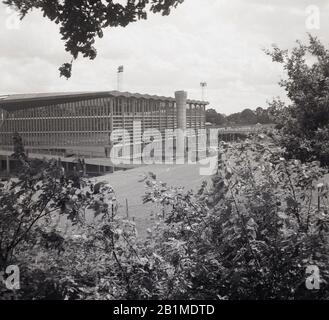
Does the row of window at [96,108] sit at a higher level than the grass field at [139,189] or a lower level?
higher

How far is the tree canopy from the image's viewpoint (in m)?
4.46

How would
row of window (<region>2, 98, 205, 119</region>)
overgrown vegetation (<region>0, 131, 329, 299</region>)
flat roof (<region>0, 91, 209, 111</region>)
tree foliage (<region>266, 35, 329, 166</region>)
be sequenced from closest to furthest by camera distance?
1. overgrown vegetation (<region>0, 131, 329, 299</region>)
2. tree foliage (<region>266, 35, 329, 166</region>)
3. flat roof (<region>0, 91, 209, 111</region>)
4. row of window (<region>2, 98, 205, 119</region>)

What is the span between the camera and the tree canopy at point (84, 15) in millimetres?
4457

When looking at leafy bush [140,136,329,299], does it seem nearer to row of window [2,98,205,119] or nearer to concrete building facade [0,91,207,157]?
concrete building facade [0,91,207,157]

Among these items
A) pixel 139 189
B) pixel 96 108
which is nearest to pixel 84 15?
pixel 139 189

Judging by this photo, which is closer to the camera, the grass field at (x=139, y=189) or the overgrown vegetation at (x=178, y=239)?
the overgrown vegetation at (x=178, y=239)

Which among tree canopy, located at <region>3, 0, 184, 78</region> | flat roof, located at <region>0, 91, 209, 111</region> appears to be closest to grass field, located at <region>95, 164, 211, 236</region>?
tree canopy, located at <region>3, 0, 184, 78</region>

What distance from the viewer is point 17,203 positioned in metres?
4.04

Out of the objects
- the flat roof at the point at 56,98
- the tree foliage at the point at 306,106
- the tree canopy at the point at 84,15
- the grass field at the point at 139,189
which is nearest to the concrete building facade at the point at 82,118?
the flat roof at the point at 56,98

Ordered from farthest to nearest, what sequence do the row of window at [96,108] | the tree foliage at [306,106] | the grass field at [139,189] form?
the row of window at [96,108], the grass field at [139,189], the tree foliage at [306,106]

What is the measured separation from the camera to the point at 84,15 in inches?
177

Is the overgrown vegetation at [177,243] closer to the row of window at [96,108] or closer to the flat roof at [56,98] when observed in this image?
the flat roof at [56,98]
